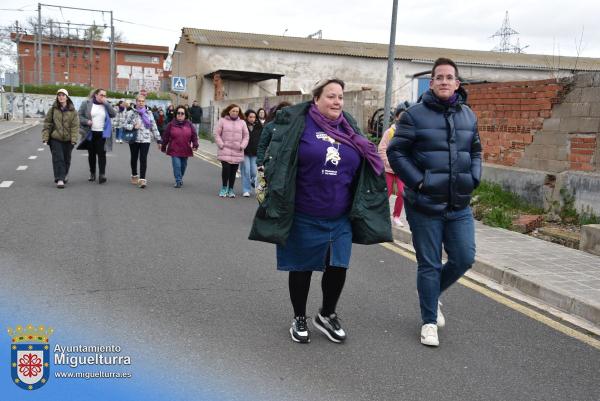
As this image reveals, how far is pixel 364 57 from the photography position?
41812 mm

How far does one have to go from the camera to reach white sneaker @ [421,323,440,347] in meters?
4.52

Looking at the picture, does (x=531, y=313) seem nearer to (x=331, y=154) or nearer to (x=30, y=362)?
(x=331, y=154)

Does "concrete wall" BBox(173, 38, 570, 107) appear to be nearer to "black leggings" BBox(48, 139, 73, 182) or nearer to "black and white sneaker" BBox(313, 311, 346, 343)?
"black leggings" BBox(48, 139, 73, 182)

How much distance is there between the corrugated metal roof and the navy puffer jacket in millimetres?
36822

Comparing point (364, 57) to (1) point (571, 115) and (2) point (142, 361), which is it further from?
(2) point (142, 361)

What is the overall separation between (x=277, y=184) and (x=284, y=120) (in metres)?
0.45

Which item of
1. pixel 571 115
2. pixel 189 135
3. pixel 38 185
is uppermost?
pixel 571 115

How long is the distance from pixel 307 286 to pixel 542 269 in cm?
320

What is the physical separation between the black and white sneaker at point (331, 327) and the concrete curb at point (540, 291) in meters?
2.21

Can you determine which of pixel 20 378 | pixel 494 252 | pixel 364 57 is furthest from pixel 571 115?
pixel 364 57

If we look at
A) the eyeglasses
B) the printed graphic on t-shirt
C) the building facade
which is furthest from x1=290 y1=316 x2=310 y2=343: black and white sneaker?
the building facade

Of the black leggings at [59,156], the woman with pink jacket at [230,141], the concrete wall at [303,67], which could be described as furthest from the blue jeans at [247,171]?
the concrete wall at [303,67]

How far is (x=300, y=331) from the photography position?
450 centimetres

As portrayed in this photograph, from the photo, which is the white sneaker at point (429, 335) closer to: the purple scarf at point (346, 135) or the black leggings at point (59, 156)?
the purple scarf at point (346, 135)
